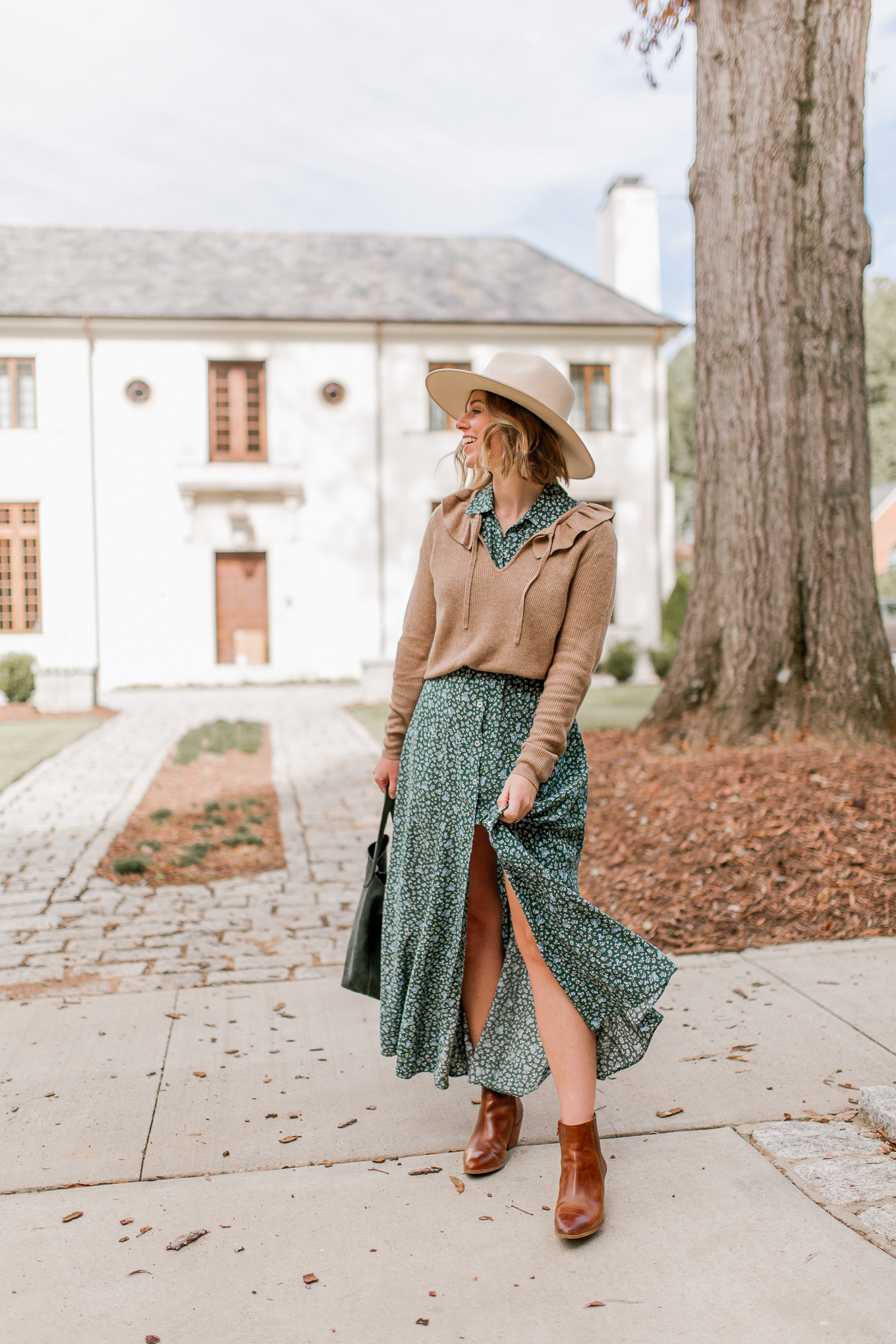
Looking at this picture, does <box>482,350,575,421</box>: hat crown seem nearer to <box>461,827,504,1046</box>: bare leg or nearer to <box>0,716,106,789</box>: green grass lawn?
<box>461,827,504,1046</box>: bare leg

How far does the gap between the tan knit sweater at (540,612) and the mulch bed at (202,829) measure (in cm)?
362

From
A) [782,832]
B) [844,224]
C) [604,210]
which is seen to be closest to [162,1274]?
[782,832]

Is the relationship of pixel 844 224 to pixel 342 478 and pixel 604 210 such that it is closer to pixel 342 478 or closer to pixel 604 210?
pixel 342 478

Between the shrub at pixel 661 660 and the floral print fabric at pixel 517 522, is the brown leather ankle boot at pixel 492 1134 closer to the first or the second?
the floral print fabric at pixel 517 522

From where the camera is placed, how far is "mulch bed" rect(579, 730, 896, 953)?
4.51m

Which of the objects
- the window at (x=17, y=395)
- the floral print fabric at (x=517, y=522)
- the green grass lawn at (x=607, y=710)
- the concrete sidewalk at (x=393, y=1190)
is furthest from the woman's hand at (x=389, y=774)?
the window at (x=17, y=395)

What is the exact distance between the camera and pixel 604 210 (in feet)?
83.9

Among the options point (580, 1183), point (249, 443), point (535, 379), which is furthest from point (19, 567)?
point (580, 1183)

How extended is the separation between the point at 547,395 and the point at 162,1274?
211 centimetres

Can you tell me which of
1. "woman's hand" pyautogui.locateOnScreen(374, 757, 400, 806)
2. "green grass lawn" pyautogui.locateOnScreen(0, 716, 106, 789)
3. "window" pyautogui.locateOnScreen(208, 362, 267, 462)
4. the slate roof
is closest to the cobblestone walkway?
"green grass lawn" pyautogui.locateOnScreen(0, 716, 106, 789)

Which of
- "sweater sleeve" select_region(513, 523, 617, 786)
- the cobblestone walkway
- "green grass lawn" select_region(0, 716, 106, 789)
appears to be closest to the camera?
"sweater sleeve" select_region(513, 523, 617, 786)

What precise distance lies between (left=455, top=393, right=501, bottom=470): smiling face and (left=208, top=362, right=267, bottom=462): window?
1983 centimetres

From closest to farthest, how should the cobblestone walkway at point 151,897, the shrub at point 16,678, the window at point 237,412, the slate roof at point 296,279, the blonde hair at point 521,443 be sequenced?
1. the blonde hair at point 521,443
2. the cobblestone walkway at point 151,897
3. the shrub at point 16,678
4. the slate roof at point 296,279
5. the window at point 237,412

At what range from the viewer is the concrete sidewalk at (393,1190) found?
2.15 metres
